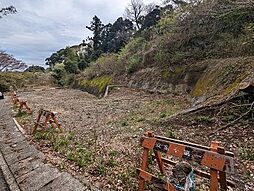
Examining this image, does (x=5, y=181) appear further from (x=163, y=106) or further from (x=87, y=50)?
(x=87, y=50)

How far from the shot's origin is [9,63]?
39.7 meters

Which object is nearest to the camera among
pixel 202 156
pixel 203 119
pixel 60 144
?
pixel 202 156

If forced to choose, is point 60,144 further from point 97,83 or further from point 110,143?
point 97,83

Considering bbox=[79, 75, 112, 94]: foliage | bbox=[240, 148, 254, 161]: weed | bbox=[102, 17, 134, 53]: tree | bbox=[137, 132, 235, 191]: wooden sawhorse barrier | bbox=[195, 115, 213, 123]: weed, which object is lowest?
bbox=[79, 75, 112, 94]: foliage

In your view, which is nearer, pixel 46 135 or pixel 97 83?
pixel 46 135

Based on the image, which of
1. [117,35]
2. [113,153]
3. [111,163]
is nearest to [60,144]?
[113,153]

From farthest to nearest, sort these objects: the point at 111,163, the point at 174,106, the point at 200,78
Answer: the point at 200,78
the point at 174,106
the point at 111,163

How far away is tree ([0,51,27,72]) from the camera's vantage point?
3778 cm

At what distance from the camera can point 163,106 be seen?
11023mm

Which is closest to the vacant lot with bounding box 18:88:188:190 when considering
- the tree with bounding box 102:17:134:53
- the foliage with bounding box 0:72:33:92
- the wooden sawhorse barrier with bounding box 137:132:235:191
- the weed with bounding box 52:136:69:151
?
the weed with bounding box 52:136:69:151

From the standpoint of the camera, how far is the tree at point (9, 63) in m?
37.8

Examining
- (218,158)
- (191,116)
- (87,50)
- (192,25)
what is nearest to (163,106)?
(191,116)

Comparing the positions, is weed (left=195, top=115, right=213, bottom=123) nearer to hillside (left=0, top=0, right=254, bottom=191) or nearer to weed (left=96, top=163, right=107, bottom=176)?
hillside (left=0, top=0, right=254, bottom=191)

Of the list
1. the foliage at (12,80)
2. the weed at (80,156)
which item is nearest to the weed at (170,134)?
the weed at (80,156)
